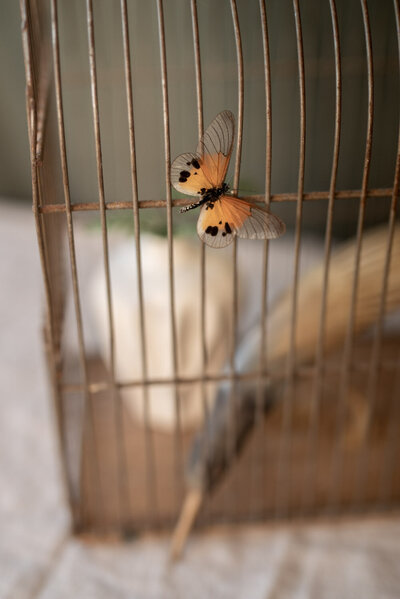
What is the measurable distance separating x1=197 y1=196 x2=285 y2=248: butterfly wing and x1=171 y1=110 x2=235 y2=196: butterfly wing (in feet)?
0.06

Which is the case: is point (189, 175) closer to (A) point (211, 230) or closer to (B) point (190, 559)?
(A) point (211, 230)

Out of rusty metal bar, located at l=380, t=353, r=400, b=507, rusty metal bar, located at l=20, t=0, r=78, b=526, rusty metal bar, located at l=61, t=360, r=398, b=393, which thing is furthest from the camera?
rusty metal bar, located at l=380, t=353, r=400, b=507

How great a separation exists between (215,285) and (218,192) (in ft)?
1.23

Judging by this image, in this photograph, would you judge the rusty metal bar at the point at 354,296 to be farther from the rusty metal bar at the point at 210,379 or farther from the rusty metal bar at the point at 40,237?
the rusty metal bar at the point at 40,237

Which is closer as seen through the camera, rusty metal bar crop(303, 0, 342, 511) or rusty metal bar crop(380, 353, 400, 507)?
rusty metal bar crop(303, 0, 342, 511)

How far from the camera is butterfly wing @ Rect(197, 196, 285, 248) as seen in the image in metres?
0.55

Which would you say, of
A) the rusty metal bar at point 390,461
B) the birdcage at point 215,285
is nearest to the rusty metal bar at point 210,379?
the birdcage at point 215,285

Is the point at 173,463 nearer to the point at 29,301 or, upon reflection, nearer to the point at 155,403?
the point at 155,403

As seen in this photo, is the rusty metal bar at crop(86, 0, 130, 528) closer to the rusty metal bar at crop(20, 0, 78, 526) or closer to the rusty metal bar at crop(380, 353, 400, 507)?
the rusty metal bar at crop(20, 0, 78, 526)

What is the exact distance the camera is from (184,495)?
0.89 metres

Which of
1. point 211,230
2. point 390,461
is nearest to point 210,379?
point 211,230

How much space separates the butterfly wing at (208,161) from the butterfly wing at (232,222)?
0.06ft

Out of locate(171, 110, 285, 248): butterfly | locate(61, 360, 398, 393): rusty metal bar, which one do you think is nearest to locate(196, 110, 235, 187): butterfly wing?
locate(171, 110, 285, 248): butterfly

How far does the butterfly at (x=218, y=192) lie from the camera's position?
1.75ft
